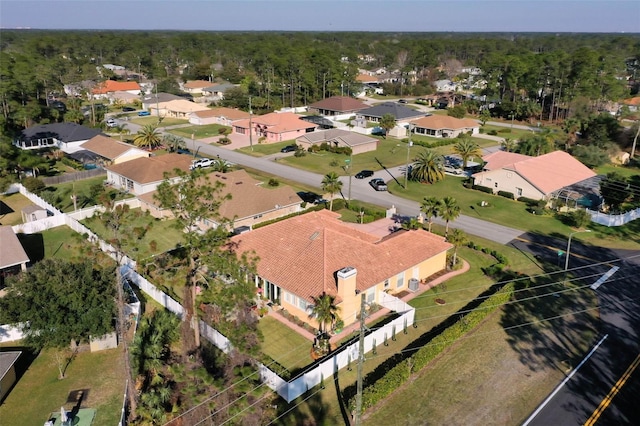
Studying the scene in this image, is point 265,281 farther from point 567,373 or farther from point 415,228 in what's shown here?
point 567,373

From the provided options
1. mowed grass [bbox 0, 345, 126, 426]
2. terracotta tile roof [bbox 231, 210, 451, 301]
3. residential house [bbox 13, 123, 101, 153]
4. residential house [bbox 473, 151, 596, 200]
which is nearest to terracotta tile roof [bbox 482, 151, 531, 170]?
residential house [bbox 473, 151, 596, 200]

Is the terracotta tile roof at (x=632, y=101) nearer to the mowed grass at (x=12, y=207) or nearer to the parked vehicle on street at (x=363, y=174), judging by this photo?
the parked vehicle on street at (x=363, y=174)

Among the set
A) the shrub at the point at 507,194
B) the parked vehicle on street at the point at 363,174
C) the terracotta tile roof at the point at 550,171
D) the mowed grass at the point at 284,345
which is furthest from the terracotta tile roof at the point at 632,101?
the mowed grass at the point at 284,345

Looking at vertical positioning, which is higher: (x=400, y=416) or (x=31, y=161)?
(x=31, y=161)

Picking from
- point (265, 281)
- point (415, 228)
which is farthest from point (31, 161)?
point (415, 228)

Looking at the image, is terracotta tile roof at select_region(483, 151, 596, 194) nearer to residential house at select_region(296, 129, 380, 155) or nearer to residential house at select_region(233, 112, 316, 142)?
residential house at select_region(296, 129, 380, 155)

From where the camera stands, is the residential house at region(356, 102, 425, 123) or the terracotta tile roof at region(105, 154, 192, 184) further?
the residential house at region(356, 102, 425, 123)

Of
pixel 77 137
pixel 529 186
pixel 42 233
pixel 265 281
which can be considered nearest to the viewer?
pixel 265 281
